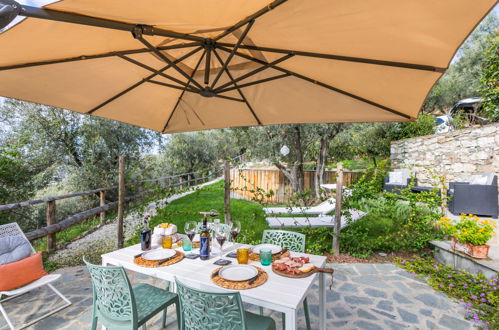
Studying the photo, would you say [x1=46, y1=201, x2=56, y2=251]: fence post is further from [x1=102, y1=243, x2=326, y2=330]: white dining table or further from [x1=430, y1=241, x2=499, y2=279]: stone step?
[x1=430, y1=241, x2=499, y2=279]: stone step

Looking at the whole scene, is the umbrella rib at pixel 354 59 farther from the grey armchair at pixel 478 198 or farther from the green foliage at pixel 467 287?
the grey armchair at pixel 478 198

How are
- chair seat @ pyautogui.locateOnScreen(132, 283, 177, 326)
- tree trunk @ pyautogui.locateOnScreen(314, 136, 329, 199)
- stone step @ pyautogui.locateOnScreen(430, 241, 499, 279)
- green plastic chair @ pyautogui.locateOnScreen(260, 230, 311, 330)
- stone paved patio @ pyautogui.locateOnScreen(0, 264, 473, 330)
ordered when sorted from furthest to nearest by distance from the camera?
tree trunk @ pyautogui.locateOnScreen(314, 136, 329, 199)
stone step @ pyautogui.locateOnScreen(430, 241, 499, 279)
green plastic chair @ pyautogui.locateOnScreen(260, 230, 311, 330)
stone paved patio @ pyautogui.locateOnScreen(0, 264, 473, 330)
chair seat @ pyautogui.locateOnScreen(132, 283, 177, 326)

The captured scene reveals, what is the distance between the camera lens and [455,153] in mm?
6305

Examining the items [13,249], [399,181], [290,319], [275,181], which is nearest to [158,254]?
[290,319]

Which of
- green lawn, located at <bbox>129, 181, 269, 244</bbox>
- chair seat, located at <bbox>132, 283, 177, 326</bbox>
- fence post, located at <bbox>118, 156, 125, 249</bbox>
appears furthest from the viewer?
green lawn, located at <bbox>129, 181, 269, 244</bbox>

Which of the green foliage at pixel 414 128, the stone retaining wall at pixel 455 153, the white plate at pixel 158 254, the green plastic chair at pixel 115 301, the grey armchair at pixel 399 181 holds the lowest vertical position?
the green plastic chair at pixel 115 301

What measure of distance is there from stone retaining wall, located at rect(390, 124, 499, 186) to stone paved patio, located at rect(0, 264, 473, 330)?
226cm

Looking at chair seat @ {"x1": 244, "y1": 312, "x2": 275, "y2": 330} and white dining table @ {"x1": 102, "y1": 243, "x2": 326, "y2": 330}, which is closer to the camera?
white dining table @ {"x1": 102, "y1": 243, "x2": 326, "y2": 330}

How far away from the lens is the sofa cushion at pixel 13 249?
2.59 m

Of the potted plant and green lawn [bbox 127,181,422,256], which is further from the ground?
the potted plant

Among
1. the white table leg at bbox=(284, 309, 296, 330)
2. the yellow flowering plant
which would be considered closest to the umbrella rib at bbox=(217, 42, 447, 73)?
the white table leg at bbox=(284, 309, 296, 330)

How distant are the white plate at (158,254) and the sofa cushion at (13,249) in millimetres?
1678

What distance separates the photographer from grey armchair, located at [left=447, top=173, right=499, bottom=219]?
4789mm

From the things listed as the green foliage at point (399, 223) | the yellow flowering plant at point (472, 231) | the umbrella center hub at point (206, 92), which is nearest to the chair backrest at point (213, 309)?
the umbrella center hub at point (206, 92)
